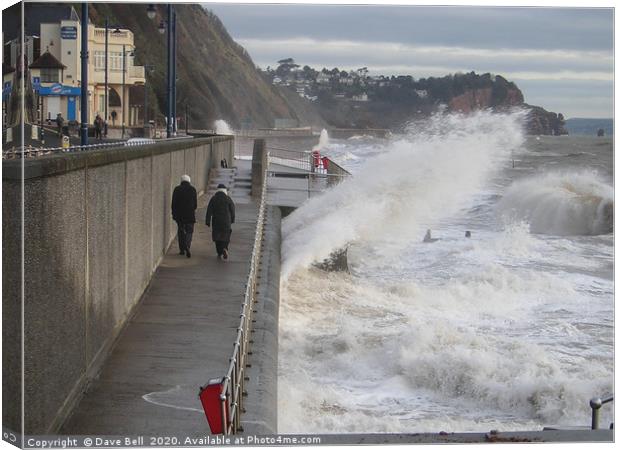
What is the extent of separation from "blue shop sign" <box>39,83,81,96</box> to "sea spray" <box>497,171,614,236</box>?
843 centimetres

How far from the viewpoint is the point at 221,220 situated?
45.8 feet

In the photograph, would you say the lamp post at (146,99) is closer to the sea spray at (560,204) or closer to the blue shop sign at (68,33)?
the blue shop sign at (68,33)

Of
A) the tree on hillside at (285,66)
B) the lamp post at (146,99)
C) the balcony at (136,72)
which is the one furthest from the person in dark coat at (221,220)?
the tree on hillside at (285,66)

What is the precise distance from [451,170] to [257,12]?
58.1 ft

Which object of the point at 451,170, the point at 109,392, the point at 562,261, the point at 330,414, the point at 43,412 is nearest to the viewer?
the point at 43,412

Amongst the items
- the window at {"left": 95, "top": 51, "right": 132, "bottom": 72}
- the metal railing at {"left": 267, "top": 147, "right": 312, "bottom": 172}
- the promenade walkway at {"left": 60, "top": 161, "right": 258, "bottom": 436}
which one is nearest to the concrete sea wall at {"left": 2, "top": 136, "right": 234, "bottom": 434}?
the promenade walkway at {"left": 60, "top": 161, "right": 258, "bottom": 436}

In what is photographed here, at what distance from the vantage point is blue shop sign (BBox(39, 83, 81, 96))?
35.4 ft

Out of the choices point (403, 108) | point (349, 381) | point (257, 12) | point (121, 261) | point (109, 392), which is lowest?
point (349, 381)

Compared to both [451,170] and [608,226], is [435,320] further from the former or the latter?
[451,170]

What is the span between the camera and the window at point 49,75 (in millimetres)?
10336

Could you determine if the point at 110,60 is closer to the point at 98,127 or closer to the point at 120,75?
the point at 120,75

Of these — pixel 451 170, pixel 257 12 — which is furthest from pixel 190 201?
pixel 451 170

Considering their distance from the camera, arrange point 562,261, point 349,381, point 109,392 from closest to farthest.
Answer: point 109,392 → point 349,381 → point 562,261

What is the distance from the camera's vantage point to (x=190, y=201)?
1395cm
